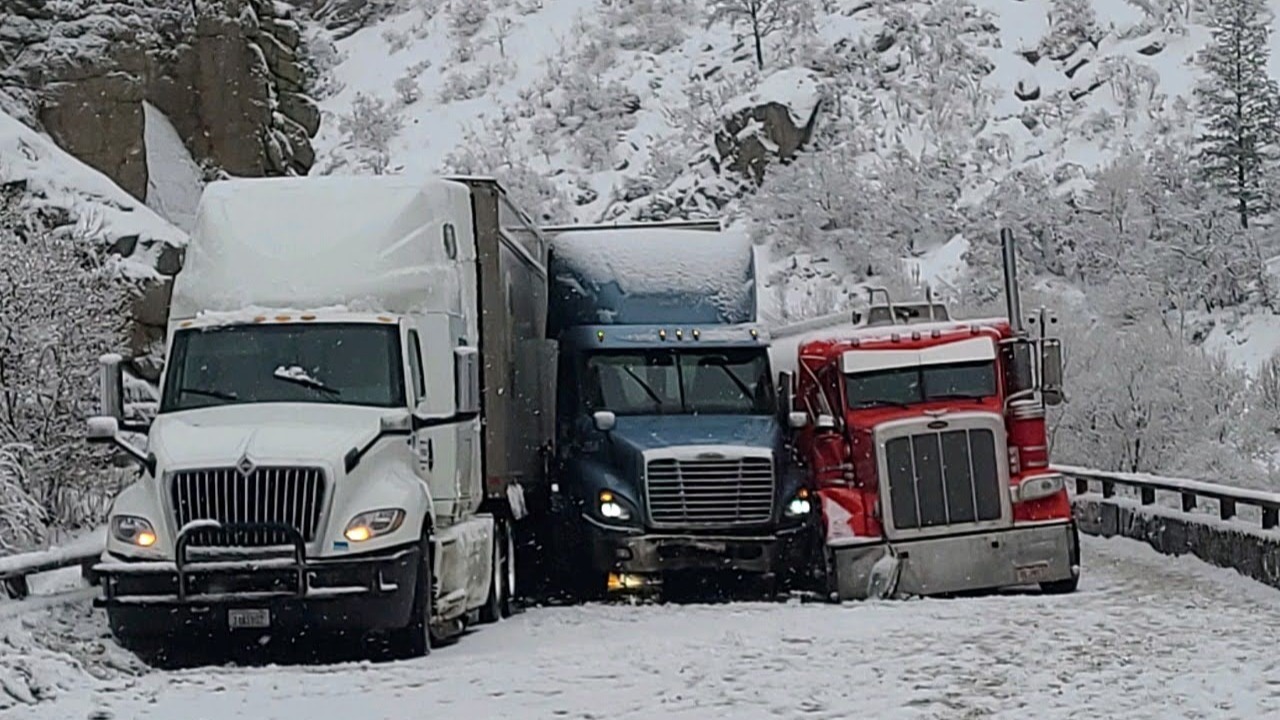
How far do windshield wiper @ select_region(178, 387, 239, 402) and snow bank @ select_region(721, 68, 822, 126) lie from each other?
5630cm

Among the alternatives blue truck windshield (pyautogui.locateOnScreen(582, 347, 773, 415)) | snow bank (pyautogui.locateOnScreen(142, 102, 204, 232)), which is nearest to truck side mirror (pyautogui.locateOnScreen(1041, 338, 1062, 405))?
blue truck windshield (pyautogui.locateOnScreen(582, 347, 773, 415))

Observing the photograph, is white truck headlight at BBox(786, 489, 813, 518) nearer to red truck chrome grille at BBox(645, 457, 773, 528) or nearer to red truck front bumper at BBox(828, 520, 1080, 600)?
red truck chrome grille at BBox(645, 457, 773, 528)

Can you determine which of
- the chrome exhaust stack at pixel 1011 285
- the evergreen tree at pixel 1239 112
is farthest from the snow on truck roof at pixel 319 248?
the evergreen tree at pixel 1239 112

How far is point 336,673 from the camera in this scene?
11906mm

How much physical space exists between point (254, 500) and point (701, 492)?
6.12 meters

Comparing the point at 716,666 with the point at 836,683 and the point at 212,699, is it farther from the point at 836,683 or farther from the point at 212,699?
the point at 212,699

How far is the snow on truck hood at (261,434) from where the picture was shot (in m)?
12.7

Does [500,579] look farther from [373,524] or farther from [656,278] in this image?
[656,278]

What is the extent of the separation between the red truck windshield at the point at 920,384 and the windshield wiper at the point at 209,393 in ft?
23.4

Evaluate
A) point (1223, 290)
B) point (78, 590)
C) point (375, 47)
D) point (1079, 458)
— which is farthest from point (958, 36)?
point (78, 590)

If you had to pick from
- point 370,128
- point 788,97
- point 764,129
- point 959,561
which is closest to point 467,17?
point 370,128

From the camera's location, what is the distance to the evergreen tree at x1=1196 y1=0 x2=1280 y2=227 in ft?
210

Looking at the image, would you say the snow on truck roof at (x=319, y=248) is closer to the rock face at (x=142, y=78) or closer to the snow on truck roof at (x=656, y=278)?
the snow on truck roof at (x=656, y=278)

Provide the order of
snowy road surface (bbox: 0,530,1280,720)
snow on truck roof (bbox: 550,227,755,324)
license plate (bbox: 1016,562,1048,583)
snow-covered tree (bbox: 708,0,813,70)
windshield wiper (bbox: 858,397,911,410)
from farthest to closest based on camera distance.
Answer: snow-covered tree (bbox: 708,0,813,70), snow on truck roof (bbox: 550,227,755,324), windshield wiper (bbox: 858,397,911,410), license plate (bbox: 1016,562,1048,583), snowy road surface (bbox: 0,530,1280,720)
